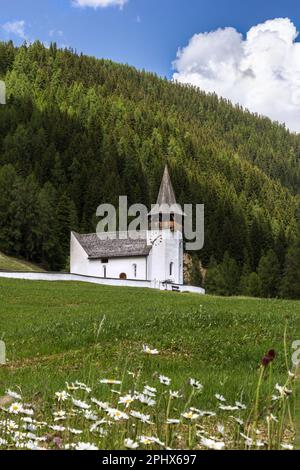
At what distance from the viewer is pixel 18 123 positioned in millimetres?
169000

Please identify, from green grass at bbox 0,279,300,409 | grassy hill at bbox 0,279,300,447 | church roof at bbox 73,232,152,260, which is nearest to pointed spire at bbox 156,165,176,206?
church roof at bbox 73,232,152,260

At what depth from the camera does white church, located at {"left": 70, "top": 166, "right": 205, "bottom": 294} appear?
82500 mm

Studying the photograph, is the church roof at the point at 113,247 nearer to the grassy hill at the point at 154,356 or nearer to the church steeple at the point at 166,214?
the church steeple at the point at 166,214

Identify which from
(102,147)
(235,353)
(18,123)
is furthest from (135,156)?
(235,353)

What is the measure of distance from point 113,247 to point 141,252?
458 cm

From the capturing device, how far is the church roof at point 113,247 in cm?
8244

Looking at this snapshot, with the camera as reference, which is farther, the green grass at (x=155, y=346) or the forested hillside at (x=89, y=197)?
the forested hillside at (x=89, y=197)

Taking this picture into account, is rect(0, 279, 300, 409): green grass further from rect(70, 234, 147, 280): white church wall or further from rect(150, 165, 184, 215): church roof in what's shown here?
rect(150, 165, 184, 215): church roof

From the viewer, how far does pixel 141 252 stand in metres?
81.8

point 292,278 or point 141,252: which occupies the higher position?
point 141,252

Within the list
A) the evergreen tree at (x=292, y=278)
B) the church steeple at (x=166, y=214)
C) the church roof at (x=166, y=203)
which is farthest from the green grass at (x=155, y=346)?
the evergreen tree at (x=292, y=278)

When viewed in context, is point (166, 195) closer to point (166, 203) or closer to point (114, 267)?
point (166, 203)

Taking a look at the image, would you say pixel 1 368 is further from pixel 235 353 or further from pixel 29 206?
pixel 29 206

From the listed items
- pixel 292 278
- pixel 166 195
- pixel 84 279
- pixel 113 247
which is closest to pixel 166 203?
pixel 166 195
